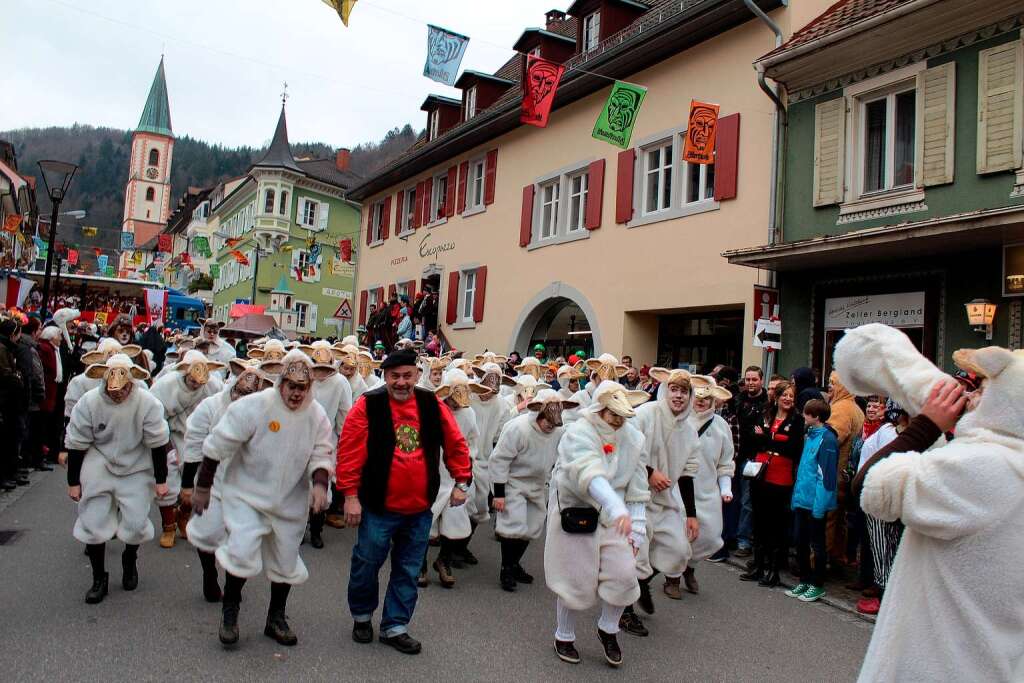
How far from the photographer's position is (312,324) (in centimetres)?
4928

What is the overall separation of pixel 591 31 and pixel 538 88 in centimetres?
797

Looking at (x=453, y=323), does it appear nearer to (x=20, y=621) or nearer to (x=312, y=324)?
(x=20, y=621)

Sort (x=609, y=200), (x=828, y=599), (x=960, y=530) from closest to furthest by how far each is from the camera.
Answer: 1. (x=960, y=530)
2. (x=828, y=599)
3. (x=609, y=200)

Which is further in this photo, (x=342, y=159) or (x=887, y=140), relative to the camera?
(x=342, y=159)

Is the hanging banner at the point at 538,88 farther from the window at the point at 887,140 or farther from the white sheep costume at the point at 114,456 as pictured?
the white sheep costume at the point at 114,456

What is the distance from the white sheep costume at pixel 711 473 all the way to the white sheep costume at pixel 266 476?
3448 millimetres

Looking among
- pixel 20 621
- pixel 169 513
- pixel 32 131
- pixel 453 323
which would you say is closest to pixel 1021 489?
pixel 20 621

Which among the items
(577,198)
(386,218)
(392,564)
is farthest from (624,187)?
(386,218)

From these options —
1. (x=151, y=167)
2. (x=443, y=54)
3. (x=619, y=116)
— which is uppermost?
(x=151, y=167)

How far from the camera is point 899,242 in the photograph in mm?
10273

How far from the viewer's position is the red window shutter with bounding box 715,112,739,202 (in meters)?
14.2

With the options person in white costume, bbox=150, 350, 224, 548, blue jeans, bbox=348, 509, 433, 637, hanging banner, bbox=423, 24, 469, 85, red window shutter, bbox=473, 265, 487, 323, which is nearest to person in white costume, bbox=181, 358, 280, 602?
person in white costume, bbox=150, 350, 224, 548

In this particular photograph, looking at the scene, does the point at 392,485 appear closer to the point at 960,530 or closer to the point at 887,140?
the point at 960,530

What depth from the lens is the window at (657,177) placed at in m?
16.1
